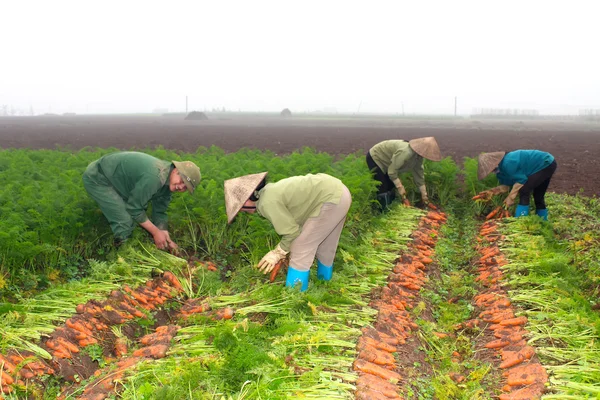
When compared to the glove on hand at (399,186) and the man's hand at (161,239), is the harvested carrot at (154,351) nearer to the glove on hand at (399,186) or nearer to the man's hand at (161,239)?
the man's hand at (161,239)

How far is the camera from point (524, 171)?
881cm

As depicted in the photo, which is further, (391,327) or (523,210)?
(523,210)

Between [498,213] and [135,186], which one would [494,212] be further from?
[135,186]

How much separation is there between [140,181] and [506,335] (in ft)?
14.7

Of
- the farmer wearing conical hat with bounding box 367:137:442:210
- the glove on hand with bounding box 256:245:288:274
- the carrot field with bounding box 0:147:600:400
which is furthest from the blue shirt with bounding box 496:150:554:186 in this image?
the glove on hand with bounding box 256:245:288:274

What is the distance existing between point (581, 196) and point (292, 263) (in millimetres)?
9525

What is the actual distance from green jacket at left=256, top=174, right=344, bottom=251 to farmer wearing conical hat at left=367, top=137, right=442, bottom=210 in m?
3.94

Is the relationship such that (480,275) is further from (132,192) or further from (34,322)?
(34,322)

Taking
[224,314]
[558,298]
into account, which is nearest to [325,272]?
[224,314]

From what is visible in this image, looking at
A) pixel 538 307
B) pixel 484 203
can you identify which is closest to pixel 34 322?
pixel 538 307

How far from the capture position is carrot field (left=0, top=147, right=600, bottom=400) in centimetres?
392

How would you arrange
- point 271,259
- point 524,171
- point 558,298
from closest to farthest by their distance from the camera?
1. point 271,259
2. point 558,298
3. point 524,171

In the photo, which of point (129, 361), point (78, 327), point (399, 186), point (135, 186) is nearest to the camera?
point (129, 361)

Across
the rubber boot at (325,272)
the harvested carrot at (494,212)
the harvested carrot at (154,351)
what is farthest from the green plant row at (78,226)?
the harvested carrot at (494,212)
